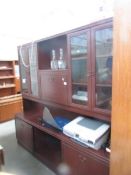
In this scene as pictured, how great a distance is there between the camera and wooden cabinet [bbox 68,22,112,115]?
159 centimetres

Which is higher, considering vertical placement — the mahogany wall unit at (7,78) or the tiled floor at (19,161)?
the mahogany wall unit at (7,78)

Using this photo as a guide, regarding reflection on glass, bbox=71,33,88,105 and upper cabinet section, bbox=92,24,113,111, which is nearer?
upper cabinet section, bbox=92,24,113,111

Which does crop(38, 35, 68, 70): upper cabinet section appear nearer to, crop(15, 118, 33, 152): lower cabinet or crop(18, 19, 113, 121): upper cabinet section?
crop(18, 19, 113, 121): upper cabinet section

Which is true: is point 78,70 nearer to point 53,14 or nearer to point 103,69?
point 103,69

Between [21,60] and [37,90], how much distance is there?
27.4 inches

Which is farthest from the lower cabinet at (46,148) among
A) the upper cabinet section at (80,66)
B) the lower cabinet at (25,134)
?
the upper cabinet section at (80,66)

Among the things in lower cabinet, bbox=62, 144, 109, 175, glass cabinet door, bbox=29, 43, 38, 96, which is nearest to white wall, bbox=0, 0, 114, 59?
glass cabinet door, bbox=29, 43, 38, 96

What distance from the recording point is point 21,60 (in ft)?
9.57

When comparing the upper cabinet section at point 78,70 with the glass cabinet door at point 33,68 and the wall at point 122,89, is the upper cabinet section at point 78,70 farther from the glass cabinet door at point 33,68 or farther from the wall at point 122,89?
the wall at point 122,89

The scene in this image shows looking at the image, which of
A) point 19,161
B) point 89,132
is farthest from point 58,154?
point 89,132

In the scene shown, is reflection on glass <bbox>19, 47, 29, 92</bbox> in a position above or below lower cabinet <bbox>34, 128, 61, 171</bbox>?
above

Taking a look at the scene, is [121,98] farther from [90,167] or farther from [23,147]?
[23,147]

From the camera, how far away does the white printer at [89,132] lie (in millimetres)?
1688

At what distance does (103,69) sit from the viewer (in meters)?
1.63
